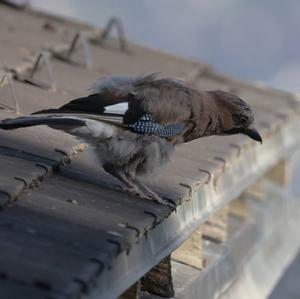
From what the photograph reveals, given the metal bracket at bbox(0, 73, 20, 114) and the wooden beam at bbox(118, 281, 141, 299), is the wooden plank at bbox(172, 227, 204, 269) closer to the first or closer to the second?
the metal bracket at bbox(0, 73, 20, 114)

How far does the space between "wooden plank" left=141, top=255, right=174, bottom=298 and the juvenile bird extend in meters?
0.36

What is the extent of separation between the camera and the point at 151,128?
509 centimetres

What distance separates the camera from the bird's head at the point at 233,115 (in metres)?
5.68

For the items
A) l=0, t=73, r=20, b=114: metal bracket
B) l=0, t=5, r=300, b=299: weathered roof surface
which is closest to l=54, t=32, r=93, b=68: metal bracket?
l=0, t=5, r=300, b=299: weathered roof surface

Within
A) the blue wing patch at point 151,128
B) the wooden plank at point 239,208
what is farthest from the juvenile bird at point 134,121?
the wooden plank at point 239,208

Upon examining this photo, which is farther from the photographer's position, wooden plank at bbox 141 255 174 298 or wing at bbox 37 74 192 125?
wooden plank at bbox 141 255 174 298

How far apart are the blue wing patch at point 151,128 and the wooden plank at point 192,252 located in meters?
0.85

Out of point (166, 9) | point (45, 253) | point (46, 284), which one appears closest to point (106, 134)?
point (45, 253)

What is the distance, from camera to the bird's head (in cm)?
568

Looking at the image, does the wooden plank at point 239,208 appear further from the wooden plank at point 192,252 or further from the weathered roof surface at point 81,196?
the wooden plank at point 192,252

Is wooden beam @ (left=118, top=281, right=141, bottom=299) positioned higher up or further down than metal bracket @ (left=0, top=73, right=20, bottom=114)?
further down

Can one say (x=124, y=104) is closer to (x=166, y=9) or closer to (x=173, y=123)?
(x=173, y=123)

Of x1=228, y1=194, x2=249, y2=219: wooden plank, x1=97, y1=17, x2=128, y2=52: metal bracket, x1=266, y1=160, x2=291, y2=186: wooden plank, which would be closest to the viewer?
x1=228, y1=194, x2=249, y2=219: wooden plank

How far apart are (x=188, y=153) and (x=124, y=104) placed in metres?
1.16
